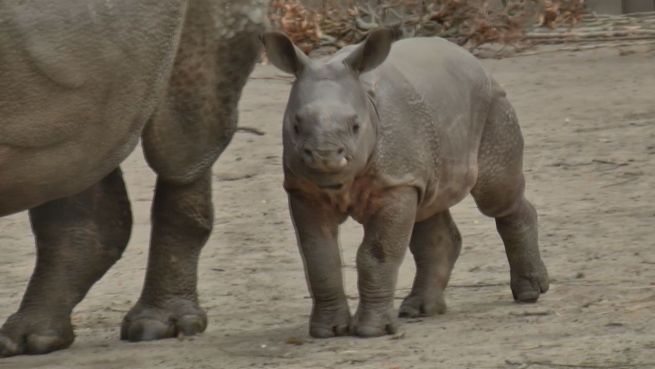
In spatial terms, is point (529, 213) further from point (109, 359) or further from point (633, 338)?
point (109, 359)

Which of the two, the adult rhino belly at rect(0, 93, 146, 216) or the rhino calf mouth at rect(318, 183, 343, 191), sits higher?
the adult rhino belly at rect(0, 93, 146, 216)

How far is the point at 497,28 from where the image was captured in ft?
41.9

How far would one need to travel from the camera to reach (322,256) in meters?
5.43

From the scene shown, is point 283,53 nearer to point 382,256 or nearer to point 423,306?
point 382,256

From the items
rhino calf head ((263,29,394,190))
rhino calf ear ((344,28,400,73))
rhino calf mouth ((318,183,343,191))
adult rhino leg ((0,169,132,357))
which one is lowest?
adult rhino leg ((0,169,132,357))

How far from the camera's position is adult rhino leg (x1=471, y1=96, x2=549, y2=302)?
19.5 ft

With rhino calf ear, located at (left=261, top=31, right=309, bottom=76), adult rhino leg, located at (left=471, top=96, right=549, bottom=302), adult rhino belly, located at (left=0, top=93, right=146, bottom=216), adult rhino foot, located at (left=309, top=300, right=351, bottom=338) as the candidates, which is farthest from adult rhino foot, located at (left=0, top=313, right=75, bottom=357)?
adult rhino leg, located at (left=471, top=96, right=549, bottom=302)

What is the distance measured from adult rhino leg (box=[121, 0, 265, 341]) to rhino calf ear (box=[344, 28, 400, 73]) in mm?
410

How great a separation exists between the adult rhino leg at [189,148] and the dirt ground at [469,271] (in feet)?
0.47

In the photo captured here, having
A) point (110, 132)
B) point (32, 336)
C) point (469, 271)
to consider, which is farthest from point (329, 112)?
point (469, 271)

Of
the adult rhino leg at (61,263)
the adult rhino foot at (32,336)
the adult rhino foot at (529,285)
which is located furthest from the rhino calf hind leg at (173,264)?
the adult rhino foot at (529,285)

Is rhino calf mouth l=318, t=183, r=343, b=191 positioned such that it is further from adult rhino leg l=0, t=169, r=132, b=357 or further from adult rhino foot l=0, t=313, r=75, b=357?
adult rhino foot l=0, t=313, r=75, b=357

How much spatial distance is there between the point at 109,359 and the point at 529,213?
4.95 feet

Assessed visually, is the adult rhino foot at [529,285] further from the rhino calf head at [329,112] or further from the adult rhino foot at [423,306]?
the rhino calf head at [329,112]
